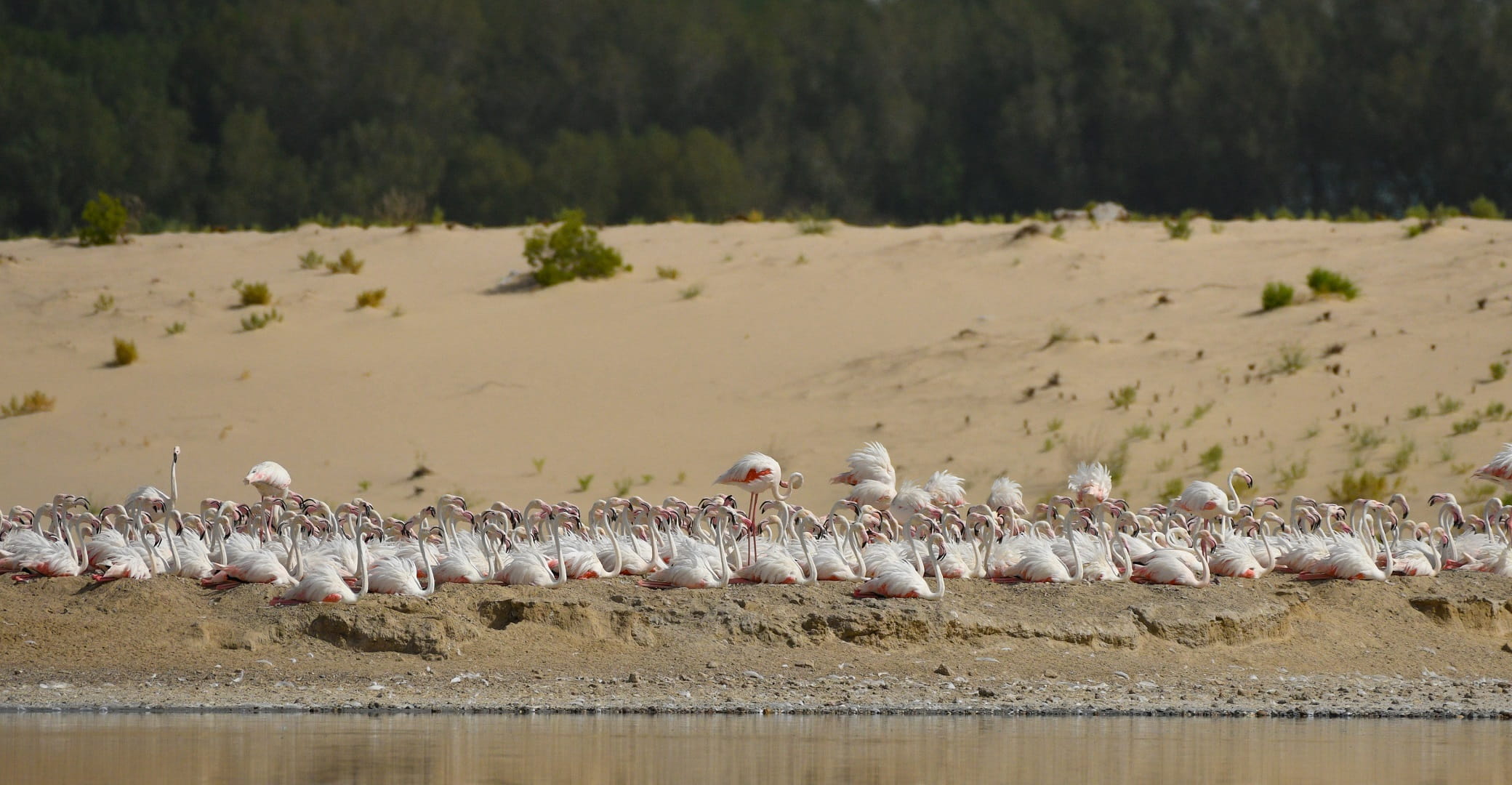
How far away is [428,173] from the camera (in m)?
49.7

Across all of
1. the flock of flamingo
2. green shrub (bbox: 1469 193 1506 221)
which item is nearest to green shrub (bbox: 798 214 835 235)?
green shrub (bbox: 1469 193 1506 221)

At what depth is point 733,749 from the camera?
37.3 feet

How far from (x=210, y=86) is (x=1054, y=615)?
40989 millimetres

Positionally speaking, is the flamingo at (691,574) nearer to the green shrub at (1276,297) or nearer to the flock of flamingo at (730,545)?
the flock of flamingo at (730,545)

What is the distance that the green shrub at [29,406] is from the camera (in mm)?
→ 28328

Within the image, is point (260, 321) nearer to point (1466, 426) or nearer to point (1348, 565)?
point (1466, 426)

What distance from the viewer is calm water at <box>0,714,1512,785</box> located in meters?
10.5

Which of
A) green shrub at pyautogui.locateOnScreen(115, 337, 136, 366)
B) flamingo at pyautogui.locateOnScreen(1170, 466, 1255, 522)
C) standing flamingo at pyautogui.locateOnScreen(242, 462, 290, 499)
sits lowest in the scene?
flamingo at pyautogui.locateOnScreen(1170, 466, 1255, 522)

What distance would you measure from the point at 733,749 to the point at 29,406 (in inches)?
783

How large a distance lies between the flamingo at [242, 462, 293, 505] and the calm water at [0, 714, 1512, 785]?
688 cm

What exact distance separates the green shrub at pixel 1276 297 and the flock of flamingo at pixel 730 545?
10.6m

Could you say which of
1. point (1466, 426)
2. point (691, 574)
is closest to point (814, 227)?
point (1466, 426)

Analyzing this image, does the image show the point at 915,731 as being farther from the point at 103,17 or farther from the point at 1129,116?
the point at 103,17

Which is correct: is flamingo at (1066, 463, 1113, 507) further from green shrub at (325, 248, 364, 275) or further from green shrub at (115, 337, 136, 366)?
green shrub at (325, 248, 364, 275)
